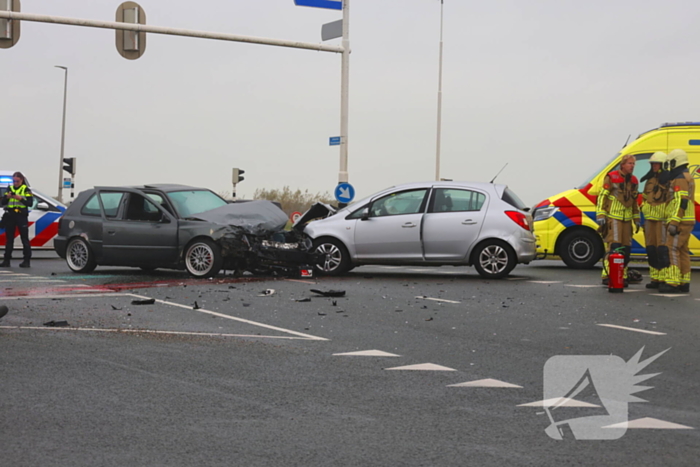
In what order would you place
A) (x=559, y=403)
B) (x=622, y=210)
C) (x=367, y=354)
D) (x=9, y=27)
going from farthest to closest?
(x=9, y=27), (x=622, y=210), (x=367, y=354), (x=559, y=403)

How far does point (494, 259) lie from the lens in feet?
47.0

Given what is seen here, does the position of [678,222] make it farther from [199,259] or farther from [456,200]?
[199,259]

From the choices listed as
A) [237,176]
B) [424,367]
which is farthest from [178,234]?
[237,176]

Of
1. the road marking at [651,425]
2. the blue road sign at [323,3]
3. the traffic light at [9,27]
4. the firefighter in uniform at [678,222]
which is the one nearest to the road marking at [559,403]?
the road marking at [651,425]

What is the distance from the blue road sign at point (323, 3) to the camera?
22605mm

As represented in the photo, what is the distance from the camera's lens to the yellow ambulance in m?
16.7

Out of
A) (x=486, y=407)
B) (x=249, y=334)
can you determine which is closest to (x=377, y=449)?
(x=486, y=407)

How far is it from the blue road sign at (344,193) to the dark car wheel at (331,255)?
979 cm

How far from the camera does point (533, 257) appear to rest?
14438 mm

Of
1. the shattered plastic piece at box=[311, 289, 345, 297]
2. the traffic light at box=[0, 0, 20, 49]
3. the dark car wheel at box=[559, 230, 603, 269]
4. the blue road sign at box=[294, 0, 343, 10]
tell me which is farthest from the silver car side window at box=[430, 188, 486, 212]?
the traffic light at box=[0, 0, 20, 49]

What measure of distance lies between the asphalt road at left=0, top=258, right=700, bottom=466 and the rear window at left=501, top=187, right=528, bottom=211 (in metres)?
2.86

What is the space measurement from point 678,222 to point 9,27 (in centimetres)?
1538

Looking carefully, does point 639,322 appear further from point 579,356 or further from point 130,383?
point 130,383

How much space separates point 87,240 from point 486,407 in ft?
38.0
